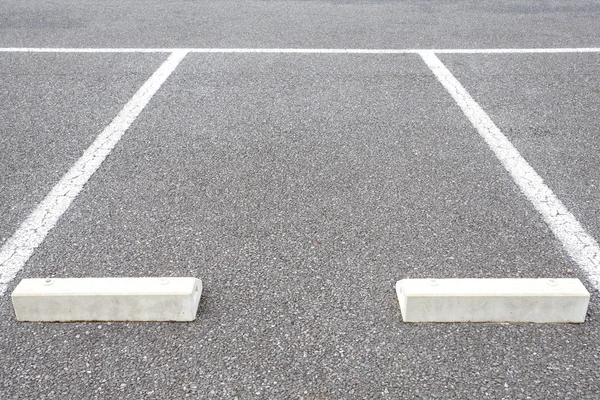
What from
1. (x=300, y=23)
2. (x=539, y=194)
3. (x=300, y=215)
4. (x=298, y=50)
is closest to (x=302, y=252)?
(x=300, y=215)

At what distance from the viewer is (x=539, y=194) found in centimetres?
310

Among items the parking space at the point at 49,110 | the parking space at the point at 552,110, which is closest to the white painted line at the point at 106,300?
the parking space at the point at 49,110

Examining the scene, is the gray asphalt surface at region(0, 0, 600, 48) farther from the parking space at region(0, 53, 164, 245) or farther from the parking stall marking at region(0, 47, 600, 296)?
the parking stall marking at region(0, 47, 600, 296)

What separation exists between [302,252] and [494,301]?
85cm

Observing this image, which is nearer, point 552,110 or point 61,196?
point 61,196

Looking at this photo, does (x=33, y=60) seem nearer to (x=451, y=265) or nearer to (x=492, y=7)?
(x=451, y=265)

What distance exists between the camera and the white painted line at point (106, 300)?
2.13 meters

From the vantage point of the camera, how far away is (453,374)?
1.94 metres

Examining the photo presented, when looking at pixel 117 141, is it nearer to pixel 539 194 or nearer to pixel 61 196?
pixel 61 196

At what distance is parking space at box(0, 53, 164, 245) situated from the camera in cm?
322

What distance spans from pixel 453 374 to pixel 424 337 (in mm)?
191

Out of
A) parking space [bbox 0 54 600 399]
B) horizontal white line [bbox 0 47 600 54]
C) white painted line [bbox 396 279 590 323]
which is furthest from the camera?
horizontal white line [bbox 0 47 600 54]

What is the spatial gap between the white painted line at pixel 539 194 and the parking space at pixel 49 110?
2.56 m

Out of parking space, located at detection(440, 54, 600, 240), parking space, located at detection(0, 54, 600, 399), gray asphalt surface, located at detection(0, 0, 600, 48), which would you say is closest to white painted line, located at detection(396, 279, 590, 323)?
parking space, located at detection(0, 54, 600, 399)
